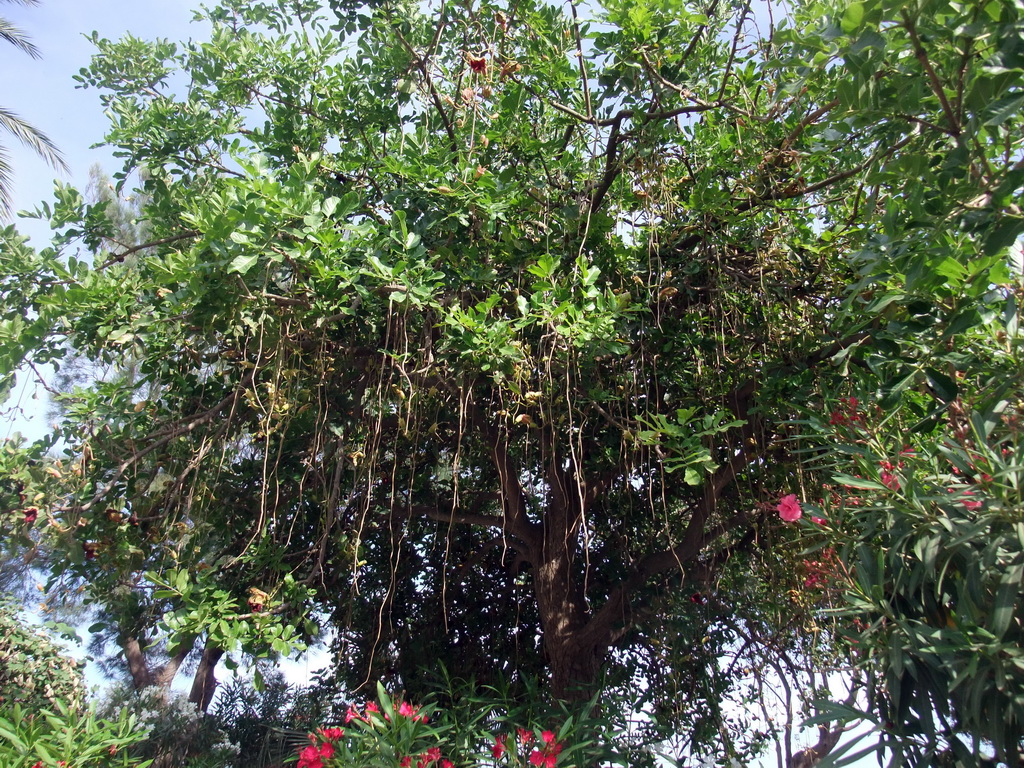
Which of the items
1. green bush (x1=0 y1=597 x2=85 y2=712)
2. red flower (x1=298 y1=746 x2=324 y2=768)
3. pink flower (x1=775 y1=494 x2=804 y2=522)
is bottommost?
red flower (x1=298 y1=746 x2=324 y2=768)

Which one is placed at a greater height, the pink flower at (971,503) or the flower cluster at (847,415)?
the flower cluster at (847,415)

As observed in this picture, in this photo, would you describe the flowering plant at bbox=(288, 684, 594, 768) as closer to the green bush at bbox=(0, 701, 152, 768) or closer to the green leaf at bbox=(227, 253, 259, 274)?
the green bush at bbox=(0, 701, 152, 768)

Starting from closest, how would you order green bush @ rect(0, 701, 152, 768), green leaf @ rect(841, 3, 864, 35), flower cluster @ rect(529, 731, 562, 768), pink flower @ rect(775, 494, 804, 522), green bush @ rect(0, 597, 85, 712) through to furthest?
green leaf @ rect(841, 3, 864, 35) → pink flower @ rect(775, 494, 804, 522) → flower cluster @ rect(529, 731, 562, 768) → green bush @ rect(0, 701, 152, 768) → green bush @ rect(0, 597, 85, 712)

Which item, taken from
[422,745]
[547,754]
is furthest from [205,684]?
[547,754]

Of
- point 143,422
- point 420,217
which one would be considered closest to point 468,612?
point 143,422

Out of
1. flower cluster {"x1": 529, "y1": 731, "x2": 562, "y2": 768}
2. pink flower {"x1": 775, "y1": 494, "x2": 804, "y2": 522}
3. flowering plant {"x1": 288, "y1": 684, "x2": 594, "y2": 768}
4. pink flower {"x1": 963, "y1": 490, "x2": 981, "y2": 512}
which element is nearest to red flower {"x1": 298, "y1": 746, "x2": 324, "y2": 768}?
flowering plant {"x1": 288, "y1": 684, "x2": 594, "y2": 768}

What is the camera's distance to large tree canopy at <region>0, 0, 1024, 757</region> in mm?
2578

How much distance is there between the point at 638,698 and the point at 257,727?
7.52 feet

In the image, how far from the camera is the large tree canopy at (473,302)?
102 inches

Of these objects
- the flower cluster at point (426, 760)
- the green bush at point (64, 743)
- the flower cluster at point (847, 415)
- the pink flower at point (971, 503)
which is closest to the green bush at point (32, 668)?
the green bush at point (64, 743)

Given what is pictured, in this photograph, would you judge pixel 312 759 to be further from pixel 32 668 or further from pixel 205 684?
pixel 205 684

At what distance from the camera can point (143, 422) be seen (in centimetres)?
313

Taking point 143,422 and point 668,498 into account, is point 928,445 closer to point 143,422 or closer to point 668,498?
point 668,498

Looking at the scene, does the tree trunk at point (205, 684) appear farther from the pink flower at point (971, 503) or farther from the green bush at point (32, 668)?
the pink flower at point (971, 503)
